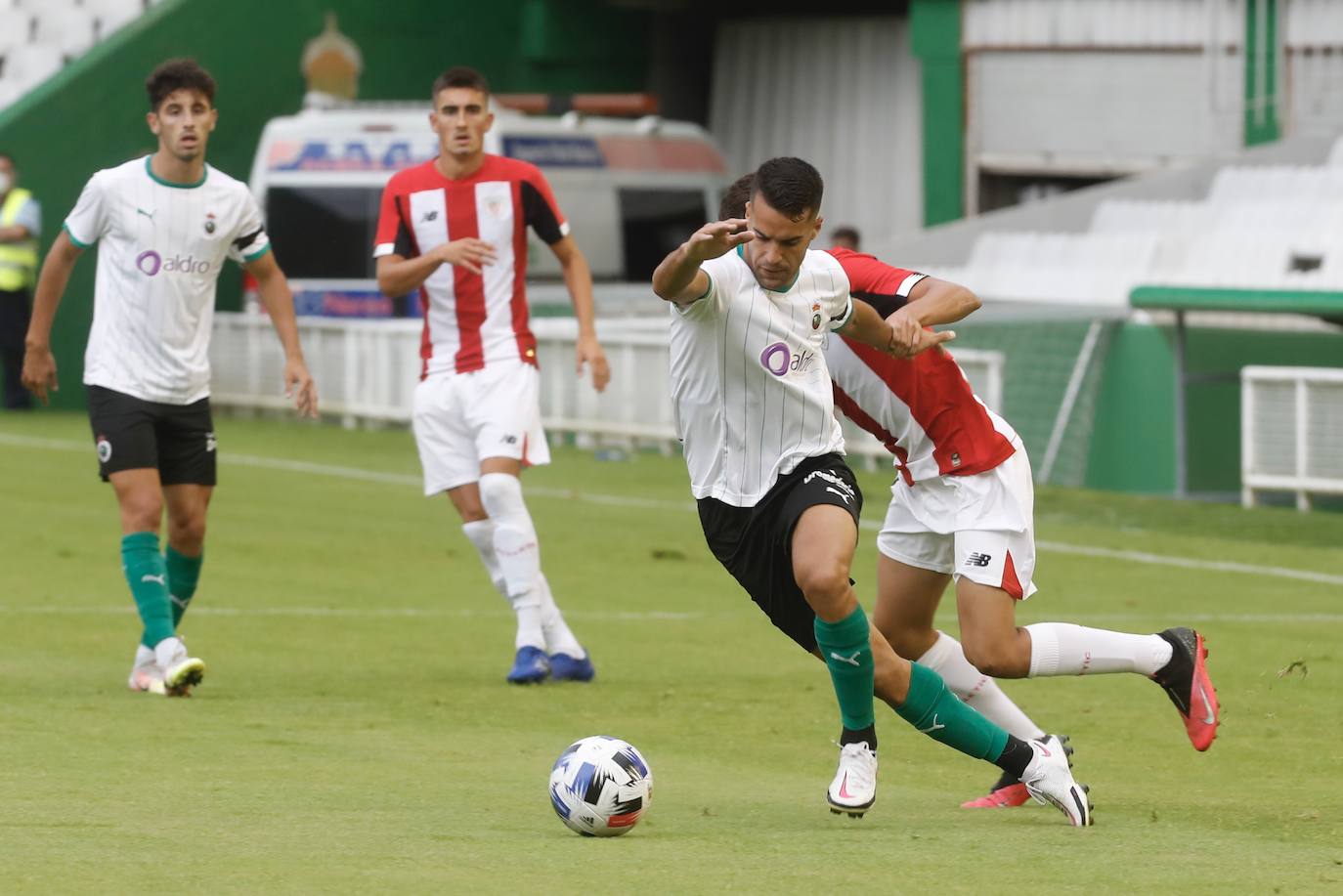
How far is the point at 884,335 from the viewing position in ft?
20.2

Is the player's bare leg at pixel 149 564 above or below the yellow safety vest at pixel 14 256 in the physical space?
above

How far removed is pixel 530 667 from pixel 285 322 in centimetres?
157

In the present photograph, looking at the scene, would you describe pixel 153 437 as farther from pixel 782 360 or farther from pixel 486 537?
pixel 782 360

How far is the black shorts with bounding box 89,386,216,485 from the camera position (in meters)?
8.45

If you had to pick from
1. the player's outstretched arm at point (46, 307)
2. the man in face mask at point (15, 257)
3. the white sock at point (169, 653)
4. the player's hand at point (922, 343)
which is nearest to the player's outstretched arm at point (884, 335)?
the player's hand at point (922, 343)

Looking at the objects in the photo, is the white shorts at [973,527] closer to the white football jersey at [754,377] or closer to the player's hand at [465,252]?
the white football jersey at [754,377]

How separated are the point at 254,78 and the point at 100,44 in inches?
Answer: 66.4

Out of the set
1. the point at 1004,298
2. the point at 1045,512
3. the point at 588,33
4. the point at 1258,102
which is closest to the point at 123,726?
the point at 1045,512

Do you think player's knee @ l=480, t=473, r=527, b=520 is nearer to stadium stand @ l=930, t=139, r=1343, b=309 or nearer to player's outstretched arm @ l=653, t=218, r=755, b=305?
player's outstretched arm @ l=653, t=218, r=755, b=305

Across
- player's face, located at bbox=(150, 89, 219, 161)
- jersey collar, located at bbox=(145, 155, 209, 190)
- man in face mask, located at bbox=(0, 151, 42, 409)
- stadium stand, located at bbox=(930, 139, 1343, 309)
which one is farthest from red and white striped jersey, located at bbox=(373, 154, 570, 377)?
man in face mask, located at bbox=(0, 151, 42, 409)

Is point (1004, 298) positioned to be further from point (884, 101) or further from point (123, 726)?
point (123, 726)

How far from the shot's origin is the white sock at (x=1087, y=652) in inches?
256

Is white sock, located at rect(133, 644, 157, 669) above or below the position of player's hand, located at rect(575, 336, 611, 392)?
below

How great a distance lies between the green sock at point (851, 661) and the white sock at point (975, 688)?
1.52 ft
